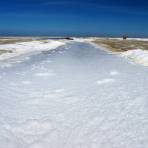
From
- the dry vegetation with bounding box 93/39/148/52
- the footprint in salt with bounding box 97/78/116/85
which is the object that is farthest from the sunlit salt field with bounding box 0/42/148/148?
the dry vegetation with bounding box 93/39/148/52

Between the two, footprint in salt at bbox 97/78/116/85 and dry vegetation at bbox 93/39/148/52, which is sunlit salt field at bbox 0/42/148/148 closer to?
footprint in salt at bbox 97/78/116/85

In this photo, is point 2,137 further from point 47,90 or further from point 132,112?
point 47,90

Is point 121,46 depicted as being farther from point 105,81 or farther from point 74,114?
point 74,114

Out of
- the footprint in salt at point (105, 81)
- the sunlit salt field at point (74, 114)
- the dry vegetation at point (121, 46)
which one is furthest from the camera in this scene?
the dry vegetation at point (121, 46)

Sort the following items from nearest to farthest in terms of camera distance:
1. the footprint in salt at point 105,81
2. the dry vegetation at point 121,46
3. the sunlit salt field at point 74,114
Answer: the sunlit salt field at point 74,114 < the footprint in salt at point 105,81 < the dry vegetation at point 121,46

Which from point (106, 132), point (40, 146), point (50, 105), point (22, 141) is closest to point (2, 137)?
point (22, 141)

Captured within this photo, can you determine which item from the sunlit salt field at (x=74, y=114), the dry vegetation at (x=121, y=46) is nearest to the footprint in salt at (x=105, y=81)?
the sunlit salt field at (x=74, y=114)

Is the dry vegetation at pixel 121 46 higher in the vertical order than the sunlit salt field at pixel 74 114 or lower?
lower

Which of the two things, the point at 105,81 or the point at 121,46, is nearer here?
the point at 105,81

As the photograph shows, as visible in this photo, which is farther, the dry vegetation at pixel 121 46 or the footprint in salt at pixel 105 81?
the dry vegetation at pixel 121 46

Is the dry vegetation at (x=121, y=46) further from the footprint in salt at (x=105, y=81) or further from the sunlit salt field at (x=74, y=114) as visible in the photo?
the sunlit salt field at (x=74, y=114)

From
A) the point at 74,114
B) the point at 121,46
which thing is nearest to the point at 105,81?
the point at 74,114

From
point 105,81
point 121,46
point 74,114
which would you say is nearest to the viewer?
point 74,114

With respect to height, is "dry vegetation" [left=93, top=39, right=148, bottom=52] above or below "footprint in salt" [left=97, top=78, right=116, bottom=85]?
below
